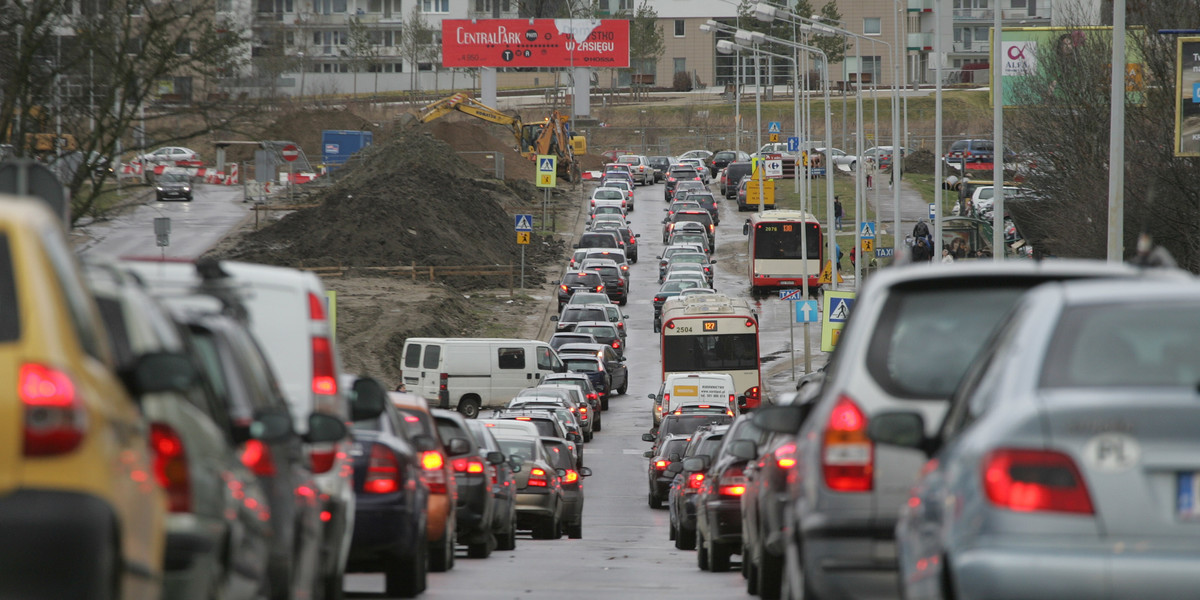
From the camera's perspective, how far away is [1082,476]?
530 centimetres

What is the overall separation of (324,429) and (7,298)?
363 cm

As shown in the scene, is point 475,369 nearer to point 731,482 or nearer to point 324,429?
point 731,482

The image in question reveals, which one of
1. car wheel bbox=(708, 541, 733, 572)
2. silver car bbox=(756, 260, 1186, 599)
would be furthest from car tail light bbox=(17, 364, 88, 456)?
car wheel bbox=(708, 541, 733, 572)

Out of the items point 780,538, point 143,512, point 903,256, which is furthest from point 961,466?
point 780,538

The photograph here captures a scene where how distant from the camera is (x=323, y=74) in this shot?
148375mm

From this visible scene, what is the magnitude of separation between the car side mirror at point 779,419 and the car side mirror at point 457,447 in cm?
729

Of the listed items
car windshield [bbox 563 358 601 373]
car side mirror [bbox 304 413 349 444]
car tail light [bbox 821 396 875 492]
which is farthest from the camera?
car windshield [bbox 563 358 601 373]

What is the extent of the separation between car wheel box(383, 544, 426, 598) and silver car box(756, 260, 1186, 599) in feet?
14.8

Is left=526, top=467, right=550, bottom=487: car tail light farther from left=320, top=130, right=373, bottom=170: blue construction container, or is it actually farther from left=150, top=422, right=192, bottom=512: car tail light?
left=320, top=130, right=373, bottom=170: blue construction container

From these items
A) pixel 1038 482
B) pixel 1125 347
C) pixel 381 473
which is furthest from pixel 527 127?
pixel 1038 482

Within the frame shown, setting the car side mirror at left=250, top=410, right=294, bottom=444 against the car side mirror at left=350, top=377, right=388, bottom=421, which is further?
the car side mirror at left=350, top=377, right=388, bottom=421

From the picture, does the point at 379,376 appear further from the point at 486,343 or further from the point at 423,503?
the point at 423,503

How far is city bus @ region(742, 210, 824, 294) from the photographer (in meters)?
61.7

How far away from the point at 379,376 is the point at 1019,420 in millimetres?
43398
